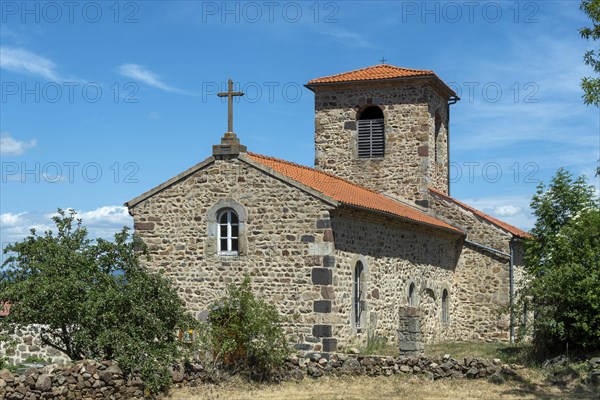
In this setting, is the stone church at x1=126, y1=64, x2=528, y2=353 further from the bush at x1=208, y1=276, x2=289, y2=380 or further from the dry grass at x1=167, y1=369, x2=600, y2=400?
the dry grass at x1=167, y1=369, x2=600, y2=400

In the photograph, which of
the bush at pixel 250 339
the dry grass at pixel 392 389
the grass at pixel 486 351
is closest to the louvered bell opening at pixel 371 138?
the grass at pixel 486 351

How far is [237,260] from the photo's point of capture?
20.8 meters

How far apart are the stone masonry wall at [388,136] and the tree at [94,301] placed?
453 inches

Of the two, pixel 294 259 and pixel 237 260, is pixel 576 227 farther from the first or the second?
pixel 237 260

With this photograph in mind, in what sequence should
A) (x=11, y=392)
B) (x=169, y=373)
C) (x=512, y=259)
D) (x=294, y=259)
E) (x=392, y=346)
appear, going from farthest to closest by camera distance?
(x=512, y=259) → (x=392, y=346) → (x=294, y=259) → (x=169, y=373) → (x=11, y=392)

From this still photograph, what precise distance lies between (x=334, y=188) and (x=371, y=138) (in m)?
6.22

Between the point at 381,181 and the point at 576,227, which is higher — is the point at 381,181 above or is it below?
above

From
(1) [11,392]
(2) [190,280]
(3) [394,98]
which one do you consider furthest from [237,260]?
(3) [394,98]

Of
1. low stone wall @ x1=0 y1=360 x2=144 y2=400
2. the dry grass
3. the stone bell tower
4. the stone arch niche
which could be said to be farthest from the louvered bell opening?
low stone wall @ x1=0 y1=360 x2=144 y2=400

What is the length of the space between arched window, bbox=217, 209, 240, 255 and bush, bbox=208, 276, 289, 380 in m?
1.95

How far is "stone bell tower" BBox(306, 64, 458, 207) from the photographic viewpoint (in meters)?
28.2

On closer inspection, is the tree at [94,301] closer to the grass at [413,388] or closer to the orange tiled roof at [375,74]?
the grass at [413,388]

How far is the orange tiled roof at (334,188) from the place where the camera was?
21312mm

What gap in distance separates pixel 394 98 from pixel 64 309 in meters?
14.8
